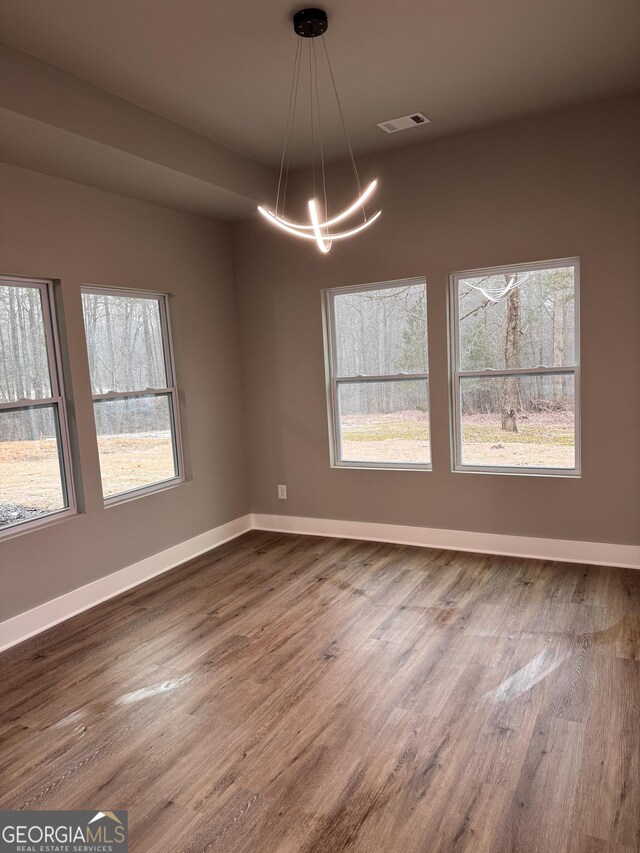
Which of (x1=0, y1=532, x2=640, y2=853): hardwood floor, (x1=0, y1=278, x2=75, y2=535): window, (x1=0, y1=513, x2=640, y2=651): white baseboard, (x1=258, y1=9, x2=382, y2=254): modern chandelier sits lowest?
(x1=0, y1=532, x2=640, y2=853): hardwood floor

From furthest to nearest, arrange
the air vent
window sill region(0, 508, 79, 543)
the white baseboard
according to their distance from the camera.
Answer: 1. the air vent
2. the white baseboard
3. window sill region(0, 508, 79, 543)

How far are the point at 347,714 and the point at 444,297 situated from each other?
2.90 m

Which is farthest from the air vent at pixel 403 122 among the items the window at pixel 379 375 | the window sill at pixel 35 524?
the window sill at pixel 35 524

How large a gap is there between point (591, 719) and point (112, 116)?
11.9 feet

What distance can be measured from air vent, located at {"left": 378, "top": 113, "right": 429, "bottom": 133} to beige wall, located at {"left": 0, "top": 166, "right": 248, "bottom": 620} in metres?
1.64

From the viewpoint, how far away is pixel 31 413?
352 cm

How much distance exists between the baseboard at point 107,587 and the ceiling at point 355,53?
9.41 ft

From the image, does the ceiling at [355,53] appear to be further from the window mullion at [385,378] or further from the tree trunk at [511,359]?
the window mullion at [385,378]

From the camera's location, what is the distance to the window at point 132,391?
12.9 ft

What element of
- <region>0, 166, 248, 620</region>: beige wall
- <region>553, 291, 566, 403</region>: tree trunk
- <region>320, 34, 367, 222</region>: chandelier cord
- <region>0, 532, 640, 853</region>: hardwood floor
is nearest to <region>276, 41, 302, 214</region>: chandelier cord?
<region>320, 34, 367, 222</region>: chandelier cord

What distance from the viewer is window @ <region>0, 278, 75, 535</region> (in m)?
3.38

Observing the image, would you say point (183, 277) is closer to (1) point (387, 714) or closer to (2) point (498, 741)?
(1) point (387, 714)

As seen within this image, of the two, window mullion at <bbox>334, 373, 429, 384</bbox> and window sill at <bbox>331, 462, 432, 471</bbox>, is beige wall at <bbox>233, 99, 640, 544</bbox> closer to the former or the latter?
window sill at <bbox>331, 462, 432, 471</bbox>
